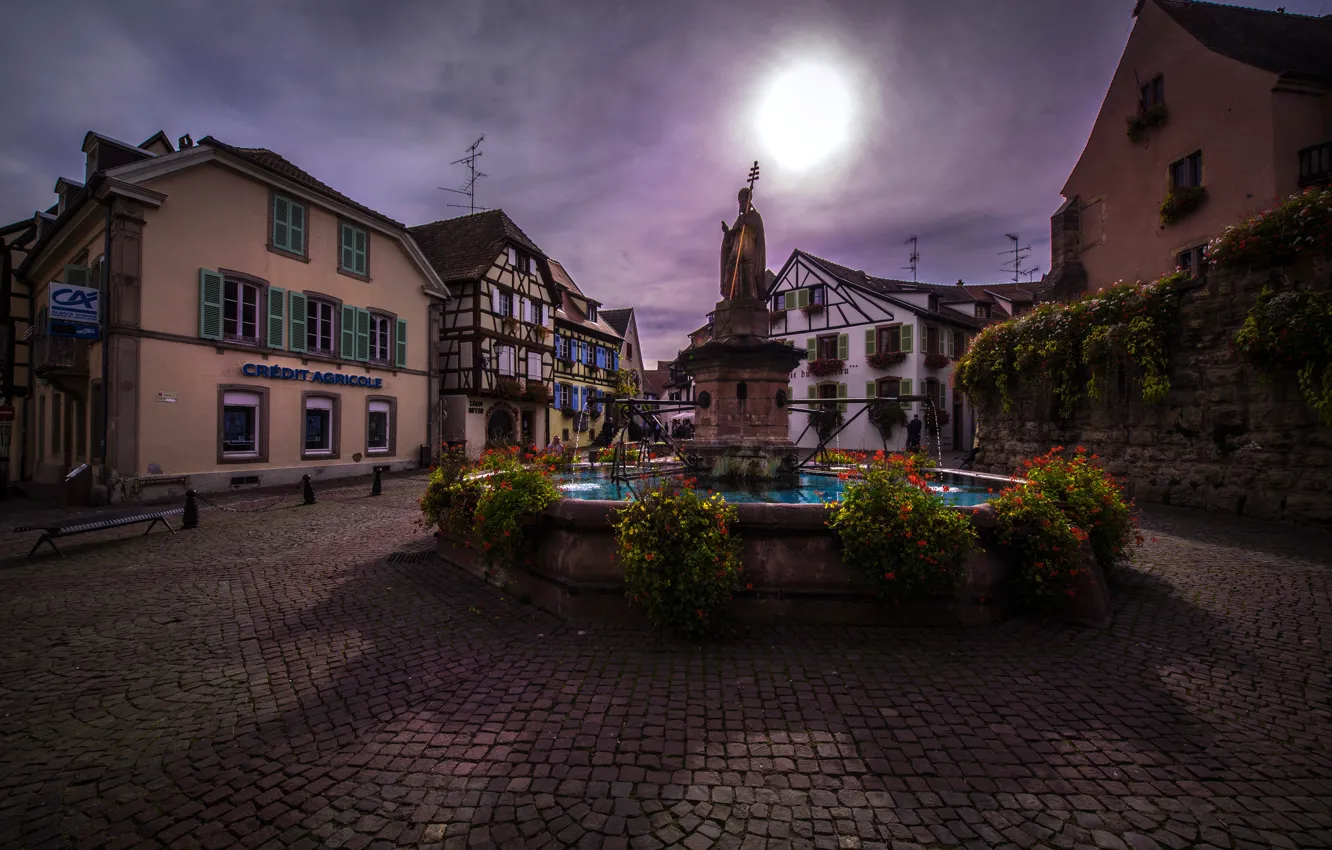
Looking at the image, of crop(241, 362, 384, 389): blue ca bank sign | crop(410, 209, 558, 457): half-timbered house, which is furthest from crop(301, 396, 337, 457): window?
crop(410, 209, 558, 457): half-timbered house

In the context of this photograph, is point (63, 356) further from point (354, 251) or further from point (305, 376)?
point (354, 251)

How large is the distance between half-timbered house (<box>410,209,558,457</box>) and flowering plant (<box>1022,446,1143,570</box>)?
19902 mm

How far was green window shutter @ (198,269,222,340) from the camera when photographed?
47.0 ft

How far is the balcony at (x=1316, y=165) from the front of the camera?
12055mm

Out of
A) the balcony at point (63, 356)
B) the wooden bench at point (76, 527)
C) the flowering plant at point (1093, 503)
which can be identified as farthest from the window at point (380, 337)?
the flowering plant at point (1093, 503)

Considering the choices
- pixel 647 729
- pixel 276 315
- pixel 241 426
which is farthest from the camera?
pixel 276 315

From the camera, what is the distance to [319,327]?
57.7 ft

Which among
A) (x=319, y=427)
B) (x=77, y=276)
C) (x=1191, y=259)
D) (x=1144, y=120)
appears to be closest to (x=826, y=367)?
(x=1144, y=120)

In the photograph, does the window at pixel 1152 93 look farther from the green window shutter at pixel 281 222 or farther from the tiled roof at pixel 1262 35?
the green window shutter at pixel 281 222

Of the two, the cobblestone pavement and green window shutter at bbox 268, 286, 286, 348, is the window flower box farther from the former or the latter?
green window shutter at bbox 268, 286, 286, 348

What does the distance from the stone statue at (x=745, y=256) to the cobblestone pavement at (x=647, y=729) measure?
217 inches

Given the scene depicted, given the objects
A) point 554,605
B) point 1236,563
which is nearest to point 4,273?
point 554,605

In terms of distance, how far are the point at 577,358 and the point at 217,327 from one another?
61.7 feet

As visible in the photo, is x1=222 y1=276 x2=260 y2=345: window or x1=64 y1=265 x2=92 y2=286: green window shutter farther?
x1=222 y1=276 x2=260 y2=345: window
